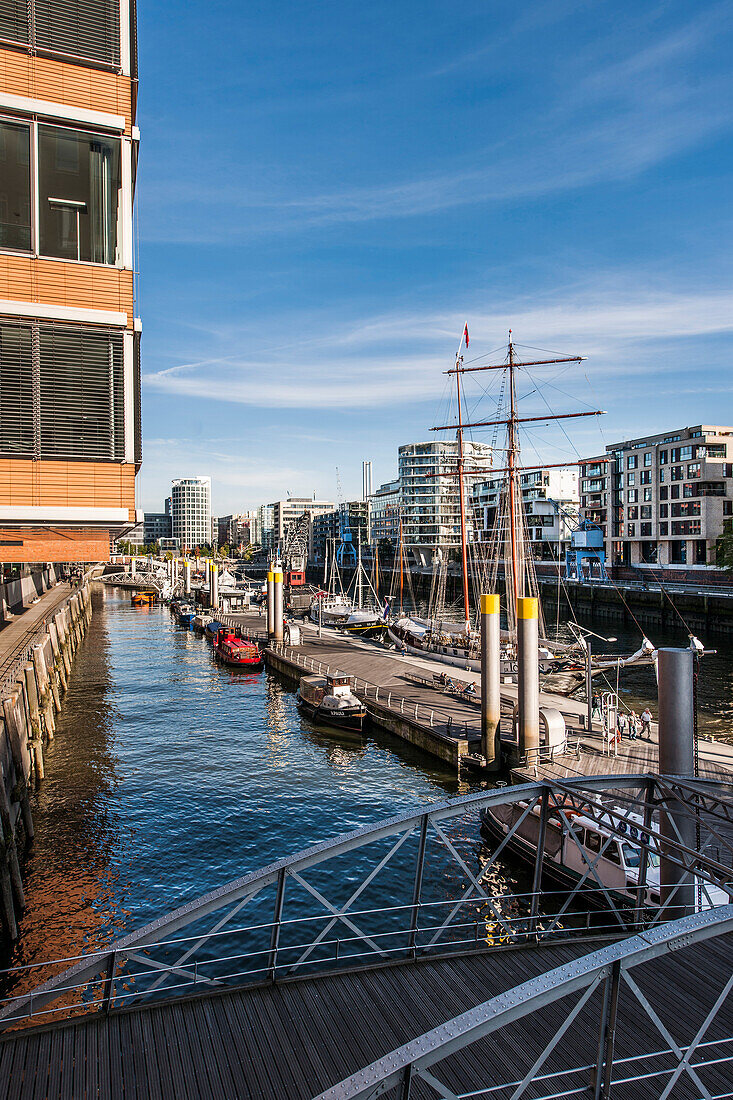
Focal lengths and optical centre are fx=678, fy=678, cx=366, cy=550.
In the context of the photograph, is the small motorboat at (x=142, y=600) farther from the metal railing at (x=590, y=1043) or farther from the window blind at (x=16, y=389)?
the metal railing at (x=590, y=1043)

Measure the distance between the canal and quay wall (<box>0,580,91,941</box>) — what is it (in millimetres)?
598

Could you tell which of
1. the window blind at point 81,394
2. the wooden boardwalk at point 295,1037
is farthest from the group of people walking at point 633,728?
Answer: the window blind at point 81,394

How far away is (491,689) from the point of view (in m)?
26.9

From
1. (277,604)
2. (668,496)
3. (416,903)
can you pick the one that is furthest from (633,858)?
(668,496)

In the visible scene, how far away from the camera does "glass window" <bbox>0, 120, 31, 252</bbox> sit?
1349 cm

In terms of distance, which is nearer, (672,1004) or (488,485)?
(672,1004)

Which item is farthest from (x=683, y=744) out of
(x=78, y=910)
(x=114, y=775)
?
(x=114, y=775)

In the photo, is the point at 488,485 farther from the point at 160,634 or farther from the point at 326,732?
the point at 326,732

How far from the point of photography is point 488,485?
15612 centimetres

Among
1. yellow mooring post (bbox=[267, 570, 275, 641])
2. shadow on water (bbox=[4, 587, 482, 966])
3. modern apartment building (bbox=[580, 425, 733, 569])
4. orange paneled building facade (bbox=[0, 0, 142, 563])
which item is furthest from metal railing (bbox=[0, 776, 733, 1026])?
modern apartment building (bbox=[580, 425, 733, 569])

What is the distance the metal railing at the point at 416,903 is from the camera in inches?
368

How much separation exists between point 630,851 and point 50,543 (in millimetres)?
17550

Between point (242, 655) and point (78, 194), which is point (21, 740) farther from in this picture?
point (242, 655)

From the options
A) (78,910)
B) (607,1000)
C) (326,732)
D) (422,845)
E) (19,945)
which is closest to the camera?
(607,1000)
